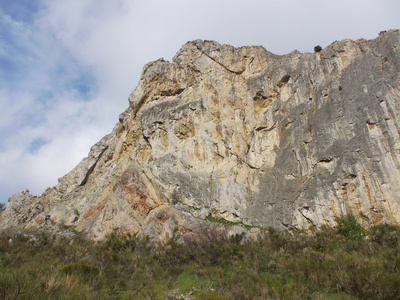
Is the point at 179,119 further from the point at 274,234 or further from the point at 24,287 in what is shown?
the point at 24,287

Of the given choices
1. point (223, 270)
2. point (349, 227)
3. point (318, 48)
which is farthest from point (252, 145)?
point (223, 270)

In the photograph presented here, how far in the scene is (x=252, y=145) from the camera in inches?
1056

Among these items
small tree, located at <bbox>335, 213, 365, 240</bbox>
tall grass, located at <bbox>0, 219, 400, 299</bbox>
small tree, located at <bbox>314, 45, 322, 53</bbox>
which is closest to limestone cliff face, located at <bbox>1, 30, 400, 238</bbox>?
small tree, located at <bbox>335, 213, 365, 240</bbox>

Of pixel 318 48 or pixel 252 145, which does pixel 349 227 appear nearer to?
pixel 252 145

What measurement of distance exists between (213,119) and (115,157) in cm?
1582

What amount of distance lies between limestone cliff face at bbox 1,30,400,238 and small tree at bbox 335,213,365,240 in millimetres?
1252

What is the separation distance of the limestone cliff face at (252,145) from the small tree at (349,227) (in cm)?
125

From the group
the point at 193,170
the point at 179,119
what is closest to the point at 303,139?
the point at 193,170

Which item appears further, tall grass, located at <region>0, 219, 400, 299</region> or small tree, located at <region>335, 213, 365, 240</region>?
small tree, located at <region>335, 213, 365, 240</region>

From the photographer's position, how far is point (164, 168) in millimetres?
26172

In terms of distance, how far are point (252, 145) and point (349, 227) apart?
12.8m

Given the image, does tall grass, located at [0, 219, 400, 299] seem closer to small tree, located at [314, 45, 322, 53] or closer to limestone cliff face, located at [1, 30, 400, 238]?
limestone cliff face, located at [1, 30, 400, 238]

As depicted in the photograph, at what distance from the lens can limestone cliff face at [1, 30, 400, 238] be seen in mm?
18453

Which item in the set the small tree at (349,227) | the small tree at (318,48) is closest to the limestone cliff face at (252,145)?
the small tree at (349,227)
